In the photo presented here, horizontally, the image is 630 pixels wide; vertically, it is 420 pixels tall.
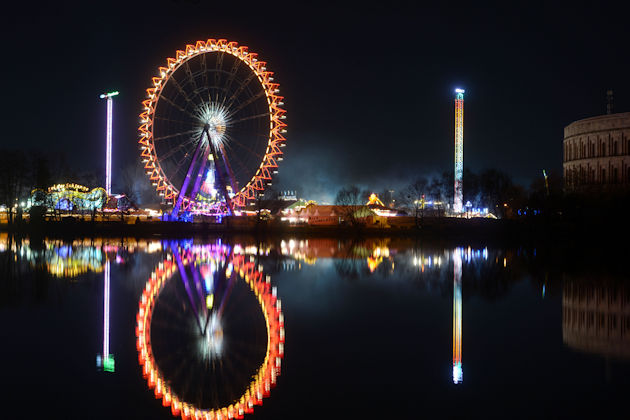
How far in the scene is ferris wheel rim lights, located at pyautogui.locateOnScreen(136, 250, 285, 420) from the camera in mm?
6445

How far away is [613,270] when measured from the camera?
2045 cm

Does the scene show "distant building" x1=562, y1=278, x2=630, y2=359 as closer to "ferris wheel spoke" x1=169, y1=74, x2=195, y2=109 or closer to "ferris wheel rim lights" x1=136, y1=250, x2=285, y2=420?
"ferris wheel rim lights" x1=136, y1=250, x2=285, y2=420

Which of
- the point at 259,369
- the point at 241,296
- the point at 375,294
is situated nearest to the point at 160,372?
the point at 259,369

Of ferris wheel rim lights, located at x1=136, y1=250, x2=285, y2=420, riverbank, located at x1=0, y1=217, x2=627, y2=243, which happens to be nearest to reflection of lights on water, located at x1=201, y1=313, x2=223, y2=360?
ferris wheel rim lights, located at x1=136, y1=250, x2=285, y2=420

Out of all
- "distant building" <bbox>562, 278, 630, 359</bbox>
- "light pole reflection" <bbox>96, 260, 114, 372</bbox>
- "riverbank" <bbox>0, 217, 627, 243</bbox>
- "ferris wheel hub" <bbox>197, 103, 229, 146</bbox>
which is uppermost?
"ferris wheel hub" <bbox>197, 103, 229, 146</bbox>

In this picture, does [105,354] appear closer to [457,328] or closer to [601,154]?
[457,328]

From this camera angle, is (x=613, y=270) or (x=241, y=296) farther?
(x=613, y=270)

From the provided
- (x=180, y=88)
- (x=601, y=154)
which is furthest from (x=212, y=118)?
(x=601, y=154)

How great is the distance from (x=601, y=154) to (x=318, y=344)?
6281 cm

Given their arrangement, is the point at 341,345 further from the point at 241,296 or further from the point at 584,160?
the point at 584,160

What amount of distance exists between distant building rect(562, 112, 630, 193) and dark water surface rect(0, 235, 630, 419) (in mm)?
47565

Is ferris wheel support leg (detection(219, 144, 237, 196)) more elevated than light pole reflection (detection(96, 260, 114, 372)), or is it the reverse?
ferris wheel support leg (detection(219, 144, 237, 196))

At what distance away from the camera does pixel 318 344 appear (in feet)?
30.1

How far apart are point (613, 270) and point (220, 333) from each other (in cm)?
1573
